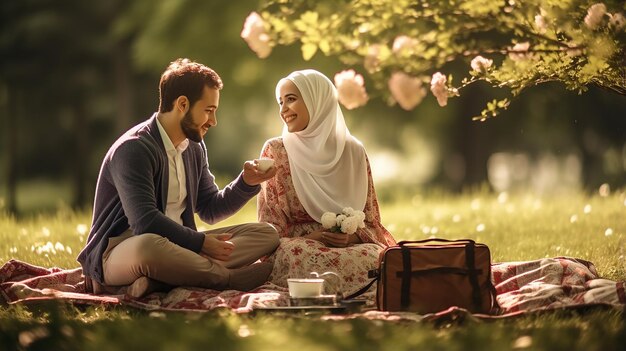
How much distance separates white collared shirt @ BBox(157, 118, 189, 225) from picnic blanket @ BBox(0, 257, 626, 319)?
532 millimetres

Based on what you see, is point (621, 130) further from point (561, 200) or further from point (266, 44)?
point (266, 44)

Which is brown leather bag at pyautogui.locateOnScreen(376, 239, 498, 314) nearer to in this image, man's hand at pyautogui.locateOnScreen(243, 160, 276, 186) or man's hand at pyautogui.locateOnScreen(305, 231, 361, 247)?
man's hand at pyautogui.locateOnScreen(305, 231, 361, 247)

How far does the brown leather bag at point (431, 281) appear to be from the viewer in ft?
16.7

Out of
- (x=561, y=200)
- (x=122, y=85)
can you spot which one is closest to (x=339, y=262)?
(x=561, y=200)

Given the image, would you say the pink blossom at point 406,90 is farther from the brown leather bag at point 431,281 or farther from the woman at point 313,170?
the brown leather bag at point 431,281

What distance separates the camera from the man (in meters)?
5.43

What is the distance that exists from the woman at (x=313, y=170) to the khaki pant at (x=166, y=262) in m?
0.37

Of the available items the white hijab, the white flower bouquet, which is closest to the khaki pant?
the white flower bouquet

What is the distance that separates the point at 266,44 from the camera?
6820 mm

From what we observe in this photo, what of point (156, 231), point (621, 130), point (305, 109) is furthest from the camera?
point (621, 130)

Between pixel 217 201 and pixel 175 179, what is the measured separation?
42 centimetres

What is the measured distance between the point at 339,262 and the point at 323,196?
516 millimetres

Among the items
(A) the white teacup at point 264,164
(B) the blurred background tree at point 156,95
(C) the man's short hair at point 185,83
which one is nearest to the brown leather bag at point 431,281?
(A) the white teacup at point 264,164

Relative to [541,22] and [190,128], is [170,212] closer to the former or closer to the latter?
[190,128]
